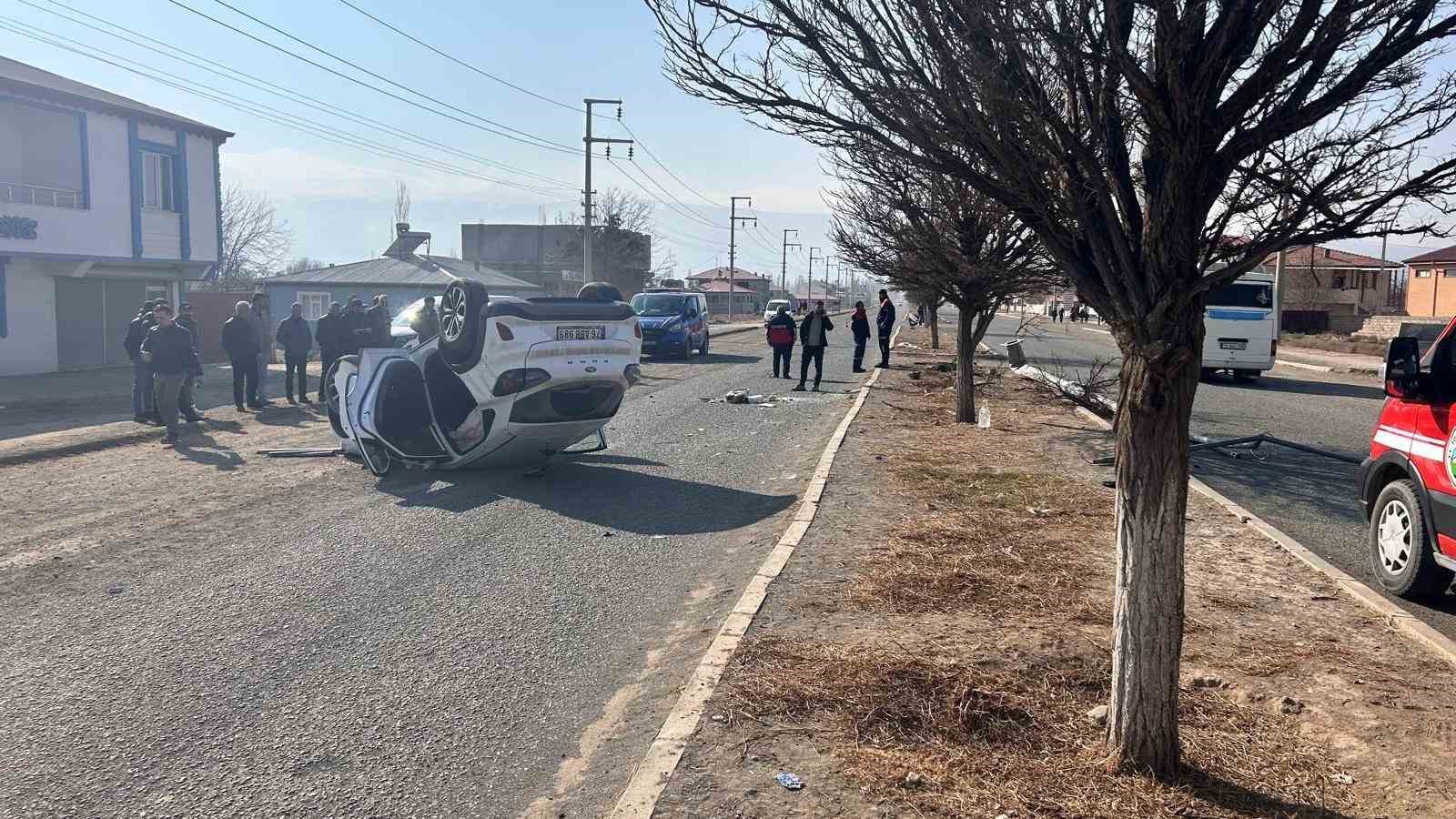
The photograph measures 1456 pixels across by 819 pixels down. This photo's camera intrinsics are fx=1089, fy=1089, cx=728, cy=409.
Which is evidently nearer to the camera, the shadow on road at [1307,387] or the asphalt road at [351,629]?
the asphalt road at [351,629]

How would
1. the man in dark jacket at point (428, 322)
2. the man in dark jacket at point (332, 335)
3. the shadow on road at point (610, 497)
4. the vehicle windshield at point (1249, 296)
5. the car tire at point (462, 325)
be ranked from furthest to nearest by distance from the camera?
the vehicle windshield at point (1249, 296)
the man in dark jacket at point (332, 335)
the man in dark jacket at point (428, 322)
the car tire at point (462, 325)
the shadow on road at point (610, 497)

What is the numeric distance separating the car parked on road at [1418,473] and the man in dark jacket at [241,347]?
15.1 m

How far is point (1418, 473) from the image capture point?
6520 millimetres

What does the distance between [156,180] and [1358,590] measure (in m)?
27.0

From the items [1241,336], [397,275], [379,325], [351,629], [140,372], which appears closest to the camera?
[351,629]

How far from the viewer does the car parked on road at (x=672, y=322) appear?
29875mm

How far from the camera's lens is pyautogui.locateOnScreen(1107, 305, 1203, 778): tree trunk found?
3.78 metres

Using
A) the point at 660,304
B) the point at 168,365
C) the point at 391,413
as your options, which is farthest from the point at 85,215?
the point at 391,413

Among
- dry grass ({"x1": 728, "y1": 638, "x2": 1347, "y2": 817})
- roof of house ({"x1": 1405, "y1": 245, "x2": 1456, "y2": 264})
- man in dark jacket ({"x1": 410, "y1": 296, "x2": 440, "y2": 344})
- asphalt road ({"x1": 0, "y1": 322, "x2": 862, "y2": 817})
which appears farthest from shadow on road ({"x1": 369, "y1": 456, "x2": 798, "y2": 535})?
roof of house ({"x1": 1405, "y1": 245, "x2": 1456, "y2": 264})

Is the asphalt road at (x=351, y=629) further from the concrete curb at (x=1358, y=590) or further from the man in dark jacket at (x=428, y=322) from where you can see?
the concrete curb at (x=1358, y=590)

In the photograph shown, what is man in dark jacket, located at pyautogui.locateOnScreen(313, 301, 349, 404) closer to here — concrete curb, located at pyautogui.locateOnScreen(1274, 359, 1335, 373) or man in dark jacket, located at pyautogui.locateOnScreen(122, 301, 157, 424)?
man in dark jacket, located at pyautogui.locateOnScreen(122, 301, 157, 424)

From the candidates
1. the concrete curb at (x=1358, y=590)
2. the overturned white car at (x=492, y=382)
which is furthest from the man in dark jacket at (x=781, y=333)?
the concrete curb at (x=1358, y=590)

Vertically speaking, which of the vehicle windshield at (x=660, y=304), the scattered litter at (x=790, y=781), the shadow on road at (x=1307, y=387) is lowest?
the scattered litter at (x=790, y=781)

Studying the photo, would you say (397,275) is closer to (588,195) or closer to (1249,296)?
(588,195)
